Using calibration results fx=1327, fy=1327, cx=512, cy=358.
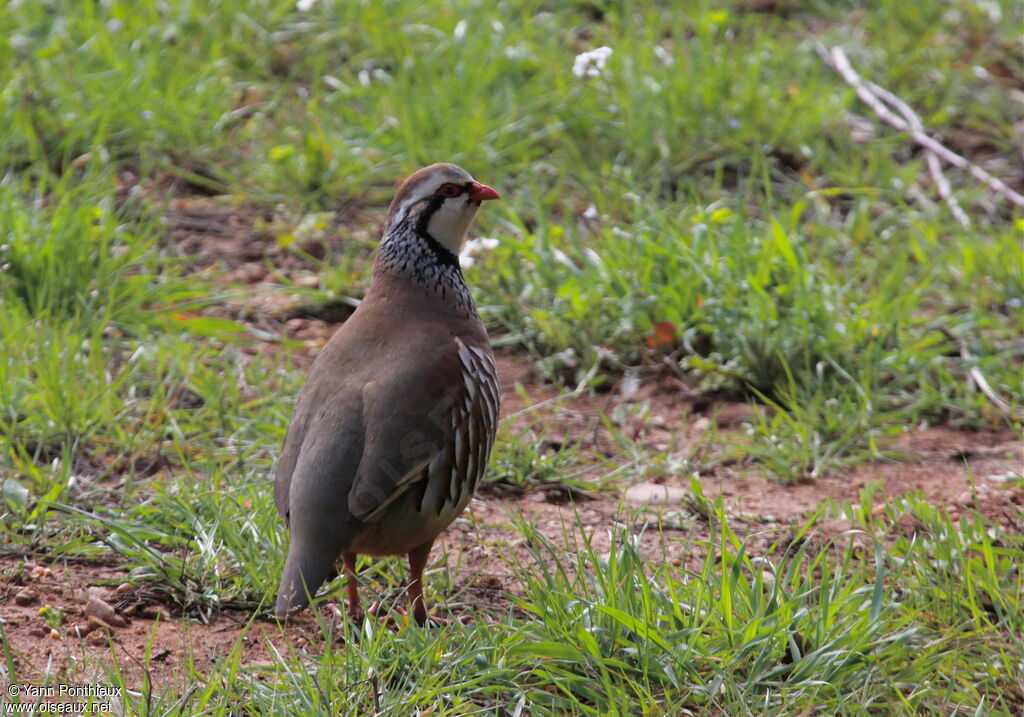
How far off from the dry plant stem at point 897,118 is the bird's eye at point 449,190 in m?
2.71

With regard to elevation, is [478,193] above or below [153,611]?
above

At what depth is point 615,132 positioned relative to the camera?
18.3ft

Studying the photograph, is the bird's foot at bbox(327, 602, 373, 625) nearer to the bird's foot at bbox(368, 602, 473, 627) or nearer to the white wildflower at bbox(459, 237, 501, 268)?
the bird's foot at bbox(368, 602, 473, 627)

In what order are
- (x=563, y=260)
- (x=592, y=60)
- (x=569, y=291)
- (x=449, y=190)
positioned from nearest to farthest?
(x=449, y=190), (x=569, y=291), (x=563, y=260), (x=592, y=60)

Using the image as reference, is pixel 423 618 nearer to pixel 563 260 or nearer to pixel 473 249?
pixel 473 249

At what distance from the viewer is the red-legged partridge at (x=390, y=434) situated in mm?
2922

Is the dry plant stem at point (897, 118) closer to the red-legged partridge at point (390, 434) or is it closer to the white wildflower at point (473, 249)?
the white wildflower at point (473, 249)

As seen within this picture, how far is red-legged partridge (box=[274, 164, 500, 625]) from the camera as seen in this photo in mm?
2922

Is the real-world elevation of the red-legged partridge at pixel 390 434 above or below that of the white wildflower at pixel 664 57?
above

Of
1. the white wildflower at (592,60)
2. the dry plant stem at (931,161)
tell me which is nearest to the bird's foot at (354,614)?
the white wildflower at (592,60)

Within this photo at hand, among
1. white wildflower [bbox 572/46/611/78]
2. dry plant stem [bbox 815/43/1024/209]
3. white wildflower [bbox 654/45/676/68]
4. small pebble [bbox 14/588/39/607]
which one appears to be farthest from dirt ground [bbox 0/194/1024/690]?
white wildflower [bbox 654/45/676/68]

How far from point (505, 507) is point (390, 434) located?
2.75 feet

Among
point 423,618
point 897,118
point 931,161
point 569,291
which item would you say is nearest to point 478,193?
point 569,291

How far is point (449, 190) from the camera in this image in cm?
356
